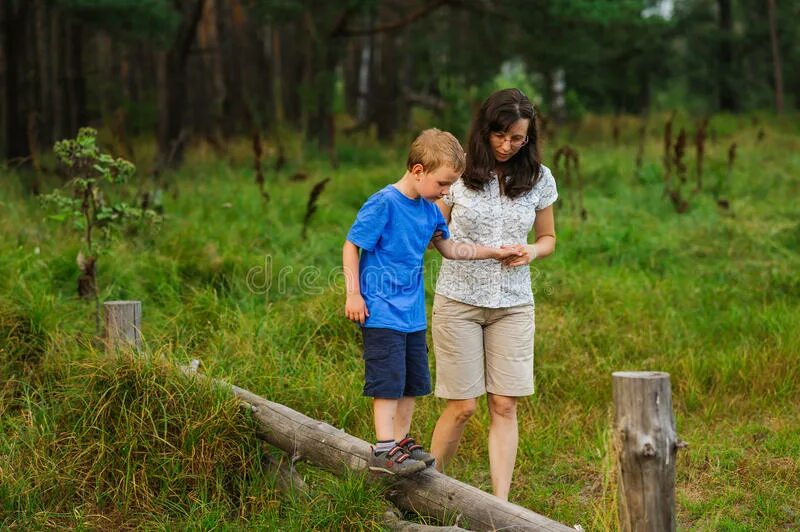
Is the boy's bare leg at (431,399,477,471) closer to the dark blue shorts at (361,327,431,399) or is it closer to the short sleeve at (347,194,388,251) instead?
the dark blue shorts at (361,327,431,399)

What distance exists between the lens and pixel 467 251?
3994 mm

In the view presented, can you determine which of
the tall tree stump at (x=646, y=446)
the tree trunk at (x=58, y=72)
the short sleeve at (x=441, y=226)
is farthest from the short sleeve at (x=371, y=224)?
the tree trunk at (x=58, y=72)

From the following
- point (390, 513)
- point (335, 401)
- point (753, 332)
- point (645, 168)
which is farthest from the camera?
point (645, 168)

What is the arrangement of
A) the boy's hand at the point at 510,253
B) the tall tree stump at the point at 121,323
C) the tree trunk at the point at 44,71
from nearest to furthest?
the boy's hand at the point at 510,253, the tall tree stump at the point at 121,323, the tree trunk at the point at 44,71

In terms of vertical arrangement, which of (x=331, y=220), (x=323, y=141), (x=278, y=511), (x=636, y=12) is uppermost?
(x=636, y=12)

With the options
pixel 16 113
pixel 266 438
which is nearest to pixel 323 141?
pixel 16 113

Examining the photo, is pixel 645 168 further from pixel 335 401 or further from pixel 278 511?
pixel 278 511

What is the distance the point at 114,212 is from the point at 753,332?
4504mm

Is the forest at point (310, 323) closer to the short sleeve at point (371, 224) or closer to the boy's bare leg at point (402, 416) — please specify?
the boy's bare leg at point (402, 416)

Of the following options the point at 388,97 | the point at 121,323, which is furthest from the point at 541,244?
the point at 388,97

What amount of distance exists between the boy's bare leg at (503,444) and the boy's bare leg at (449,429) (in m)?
0.13

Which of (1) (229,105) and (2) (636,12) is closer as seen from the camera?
(2) (636,12)

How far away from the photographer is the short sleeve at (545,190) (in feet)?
13.6

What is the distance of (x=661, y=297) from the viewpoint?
7.11 m
